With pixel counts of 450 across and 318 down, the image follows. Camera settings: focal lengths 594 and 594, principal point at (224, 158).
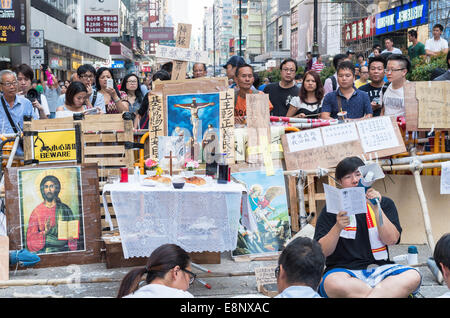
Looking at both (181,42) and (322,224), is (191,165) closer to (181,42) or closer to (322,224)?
(322,224)

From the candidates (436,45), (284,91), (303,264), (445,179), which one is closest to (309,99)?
(284,91)

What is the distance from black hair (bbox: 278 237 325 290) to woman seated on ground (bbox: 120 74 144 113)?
662 centimetres

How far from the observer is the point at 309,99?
835 centimetres

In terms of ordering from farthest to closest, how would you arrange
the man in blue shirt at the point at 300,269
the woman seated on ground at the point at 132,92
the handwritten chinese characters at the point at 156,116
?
1. the woman seated on ground at the point at 132,92
2. the handwritten chinese characters at the point at 156,116
3. the man in blue shirt at the point at 300,269

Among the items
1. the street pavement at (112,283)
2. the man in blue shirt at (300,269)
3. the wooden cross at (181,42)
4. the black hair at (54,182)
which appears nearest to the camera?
the man in blue shirt at (300,269)

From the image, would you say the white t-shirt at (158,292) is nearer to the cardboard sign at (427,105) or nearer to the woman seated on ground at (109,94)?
the cardboard sign at (427,105)

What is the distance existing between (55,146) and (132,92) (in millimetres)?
3291

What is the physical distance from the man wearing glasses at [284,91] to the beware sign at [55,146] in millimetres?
3133

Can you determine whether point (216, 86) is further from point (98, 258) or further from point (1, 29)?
point (1, 29)

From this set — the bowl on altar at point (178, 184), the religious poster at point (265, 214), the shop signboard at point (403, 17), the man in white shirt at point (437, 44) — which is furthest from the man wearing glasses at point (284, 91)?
the shop signboard at point (403, 17)

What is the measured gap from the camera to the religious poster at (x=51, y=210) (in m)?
6.45

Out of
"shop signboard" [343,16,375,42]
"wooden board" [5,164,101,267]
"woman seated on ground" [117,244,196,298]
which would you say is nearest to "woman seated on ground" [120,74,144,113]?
"wooden board" [5,164,101,267]

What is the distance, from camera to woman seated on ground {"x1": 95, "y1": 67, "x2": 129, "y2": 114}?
9164 mm

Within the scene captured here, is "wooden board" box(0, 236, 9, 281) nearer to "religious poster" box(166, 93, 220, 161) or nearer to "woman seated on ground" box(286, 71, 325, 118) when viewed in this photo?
"religious poster" box(166, 93, 220, 161)
